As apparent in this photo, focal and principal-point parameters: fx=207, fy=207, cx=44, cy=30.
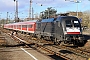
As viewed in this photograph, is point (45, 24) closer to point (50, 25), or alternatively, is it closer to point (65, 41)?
point (50, 25)

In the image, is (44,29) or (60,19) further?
(44,29)

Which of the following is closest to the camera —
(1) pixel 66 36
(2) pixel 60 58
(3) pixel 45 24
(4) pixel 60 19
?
Answer: (2) pixel 60 58

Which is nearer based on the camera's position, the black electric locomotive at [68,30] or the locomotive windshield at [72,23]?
the black electric locomotive at [68,30]

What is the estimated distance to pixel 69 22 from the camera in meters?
21.1

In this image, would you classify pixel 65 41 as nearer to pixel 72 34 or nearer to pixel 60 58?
pixel 72 34

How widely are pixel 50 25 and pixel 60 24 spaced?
4589 mm

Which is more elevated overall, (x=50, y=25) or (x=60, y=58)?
(x=50, y=25)

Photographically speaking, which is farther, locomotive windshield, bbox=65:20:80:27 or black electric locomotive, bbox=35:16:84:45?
locomotive windshield, bbox=65:20:80:27

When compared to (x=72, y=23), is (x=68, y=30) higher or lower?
lower

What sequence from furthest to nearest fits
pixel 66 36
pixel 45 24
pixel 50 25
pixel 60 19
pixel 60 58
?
1. pixel 45 24
2. pixel 50 25
3. pixel 60 19
4. pixel 66 36
5. pixel 60 58

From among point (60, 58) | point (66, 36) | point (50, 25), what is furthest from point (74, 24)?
point (60, 58)

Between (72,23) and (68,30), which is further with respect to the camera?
(72,23)

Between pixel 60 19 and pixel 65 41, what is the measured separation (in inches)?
98.7

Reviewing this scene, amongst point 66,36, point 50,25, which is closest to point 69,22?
point 66,36
